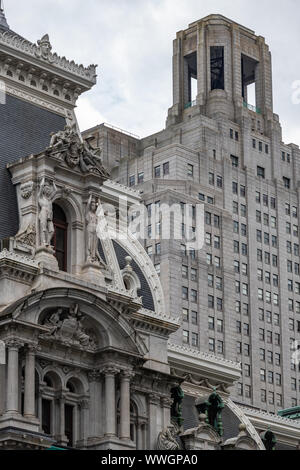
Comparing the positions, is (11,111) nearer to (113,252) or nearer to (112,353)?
(113,252)

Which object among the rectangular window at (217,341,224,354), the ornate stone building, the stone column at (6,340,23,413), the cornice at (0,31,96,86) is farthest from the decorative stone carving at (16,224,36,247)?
the rectangular window at (217,341,224,354)

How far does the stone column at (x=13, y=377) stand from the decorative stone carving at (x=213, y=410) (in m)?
15.1

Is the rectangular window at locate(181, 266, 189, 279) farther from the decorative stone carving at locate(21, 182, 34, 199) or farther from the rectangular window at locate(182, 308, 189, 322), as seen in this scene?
the decorative stone carving at locate(21, 182, 34, 199)

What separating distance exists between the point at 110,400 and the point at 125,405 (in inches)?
38.1

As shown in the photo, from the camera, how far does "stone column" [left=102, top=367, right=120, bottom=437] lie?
64500 millimetres

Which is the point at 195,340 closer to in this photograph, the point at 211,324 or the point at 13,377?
the point at 211,324

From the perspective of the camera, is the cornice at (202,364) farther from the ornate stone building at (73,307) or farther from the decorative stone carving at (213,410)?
the decorative stone carving at (213,410)

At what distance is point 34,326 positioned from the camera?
62.3 metres

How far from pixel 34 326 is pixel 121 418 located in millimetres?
6438

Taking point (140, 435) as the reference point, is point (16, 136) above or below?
above

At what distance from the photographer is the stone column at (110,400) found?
212 ft

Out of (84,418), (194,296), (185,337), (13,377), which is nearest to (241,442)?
(84,418)

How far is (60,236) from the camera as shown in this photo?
68125mm
